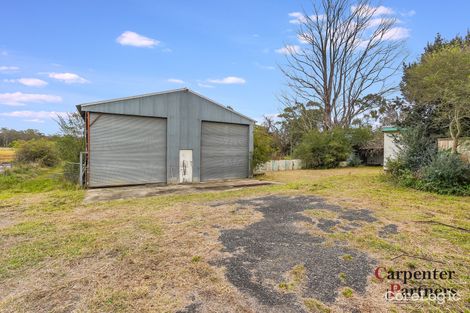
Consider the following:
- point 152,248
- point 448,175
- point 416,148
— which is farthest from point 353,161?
point 152,248

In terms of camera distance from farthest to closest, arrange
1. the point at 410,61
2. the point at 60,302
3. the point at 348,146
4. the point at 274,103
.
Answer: the point at 274,103 → the point at 410,61 → the point at 348,146 → the point at 60,302

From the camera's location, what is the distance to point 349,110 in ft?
83.9

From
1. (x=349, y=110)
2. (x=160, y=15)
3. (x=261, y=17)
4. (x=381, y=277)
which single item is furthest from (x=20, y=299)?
(x=349, y=110)

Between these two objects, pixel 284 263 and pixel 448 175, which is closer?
pixel 284 263

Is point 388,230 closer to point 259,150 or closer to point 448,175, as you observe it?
point 448,175

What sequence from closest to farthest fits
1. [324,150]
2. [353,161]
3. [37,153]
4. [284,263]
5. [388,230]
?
[284,263], [388,230], [37,153], [324,150], [353,161]

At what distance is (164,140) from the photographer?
1101 cm

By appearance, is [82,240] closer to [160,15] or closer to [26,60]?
[160,15]

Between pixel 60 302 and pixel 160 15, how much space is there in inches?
443

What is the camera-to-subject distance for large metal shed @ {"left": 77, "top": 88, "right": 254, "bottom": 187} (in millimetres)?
9617

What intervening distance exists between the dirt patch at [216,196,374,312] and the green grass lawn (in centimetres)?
14

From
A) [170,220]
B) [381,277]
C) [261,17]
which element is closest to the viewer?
[381,277]

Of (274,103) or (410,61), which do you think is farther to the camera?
(274,103)

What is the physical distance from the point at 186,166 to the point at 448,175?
9.53 meters
